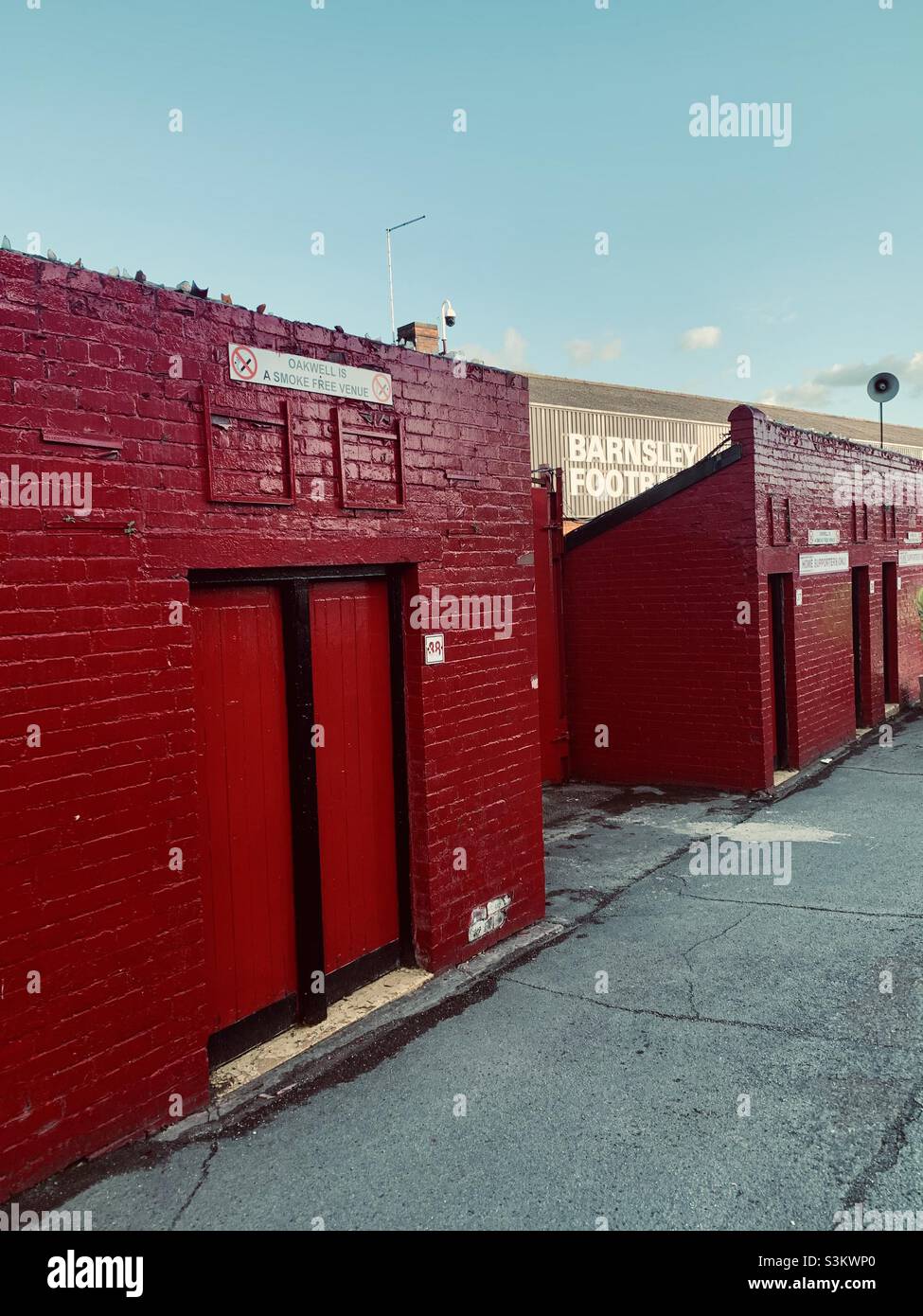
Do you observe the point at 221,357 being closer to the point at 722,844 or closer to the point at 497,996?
the point at 497,996

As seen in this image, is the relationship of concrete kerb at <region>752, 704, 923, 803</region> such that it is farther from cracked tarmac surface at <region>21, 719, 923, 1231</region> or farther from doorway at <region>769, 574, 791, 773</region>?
cracked tarmac surface at <region>21, 719, 923, 1231</region>

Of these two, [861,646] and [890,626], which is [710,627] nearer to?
[861,646]

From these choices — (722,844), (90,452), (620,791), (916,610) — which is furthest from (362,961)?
(916,610)

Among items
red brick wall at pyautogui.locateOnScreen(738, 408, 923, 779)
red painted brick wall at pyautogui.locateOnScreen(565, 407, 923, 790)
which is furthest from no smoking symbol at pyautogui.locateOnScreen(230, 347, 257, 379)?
red brick wall at pyautogui.locateOnScreen(738, 408, 923, 779)

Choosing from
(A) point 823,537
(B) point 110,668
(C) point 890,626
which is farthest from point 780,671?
(B) point 110,668

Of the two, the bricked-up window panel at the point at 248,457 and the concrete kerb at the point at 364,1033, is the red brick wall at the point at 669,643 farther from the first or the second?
the bricked-up window panel at the point at 248,457

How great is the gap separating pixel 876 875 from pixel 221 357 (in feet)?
21.4

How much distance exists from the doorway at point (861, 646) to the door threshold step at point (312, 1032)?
11106mm

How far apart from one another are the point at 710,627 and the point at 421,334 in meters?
4.91

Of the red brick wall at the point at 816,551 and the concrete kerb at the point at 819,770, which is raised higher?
the red brick wall at the point at 816,551

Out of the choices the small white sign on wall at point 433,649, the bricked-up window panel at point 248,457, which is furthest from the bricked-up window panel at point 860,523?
the bricked-up window panel at point 248,457

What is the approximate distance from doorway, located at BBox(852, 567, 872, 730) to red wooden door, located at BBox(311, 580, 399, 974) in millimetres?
11093

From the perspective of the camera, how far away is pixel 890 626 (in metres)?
15.9

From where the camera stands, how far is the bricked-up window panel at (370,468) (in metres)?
5.29
